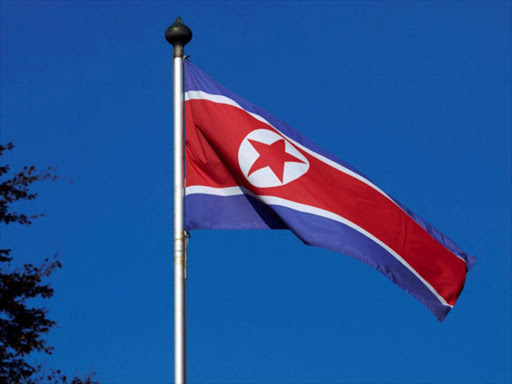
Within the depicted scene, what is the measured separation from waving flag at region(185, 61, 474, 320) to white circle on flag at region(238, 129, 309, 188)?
0.04ft

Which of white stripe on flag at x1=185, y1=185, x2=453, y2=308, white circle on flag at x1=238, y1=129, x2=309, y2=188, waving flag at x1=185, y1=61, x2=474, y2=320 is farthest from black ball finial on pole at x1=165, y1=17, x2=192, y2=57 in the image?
white stripe on flag at x1=185, y1=185, x2=453, y2=308

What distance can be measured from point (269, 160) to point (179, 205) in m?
1.58

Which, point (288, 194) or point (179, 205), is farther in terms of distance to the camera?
point (288, 194)

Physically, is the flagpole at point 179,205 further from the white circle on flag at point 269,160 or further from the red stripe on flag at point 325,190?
the white circle on flag at point 269,160

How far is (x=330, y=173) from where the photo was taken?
39.9 feet

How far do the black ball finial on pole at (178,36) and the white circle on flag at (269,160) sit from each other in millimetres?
1470

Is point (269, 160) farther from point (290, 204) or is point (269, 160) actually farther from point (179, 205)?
point (179, 205)

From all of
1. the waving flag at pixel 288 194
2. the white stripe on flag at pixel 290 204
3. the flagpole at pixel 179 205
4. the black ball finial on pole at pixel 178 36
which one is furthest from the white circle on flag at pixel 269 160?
the black ball finial on pole at pixel 178 36

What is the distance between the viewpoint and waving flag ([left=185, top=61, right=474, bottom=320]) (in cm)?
1144

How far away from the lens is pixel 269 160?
11680 mm

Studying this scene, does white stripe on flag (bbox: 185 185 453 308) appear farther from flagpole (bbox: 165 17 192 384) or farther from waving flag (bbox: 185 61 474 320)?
flagpole (bbox: 165 17 192 384)

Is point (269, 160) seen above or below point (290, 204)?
above

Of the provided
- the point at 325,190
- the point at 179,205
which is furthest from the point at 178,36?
the point at 325,190

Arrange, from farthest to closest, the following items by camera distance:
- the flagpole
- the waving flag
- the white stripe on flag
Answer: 1. the waving flag
2. the white stripe on flag
3. the flagpole
